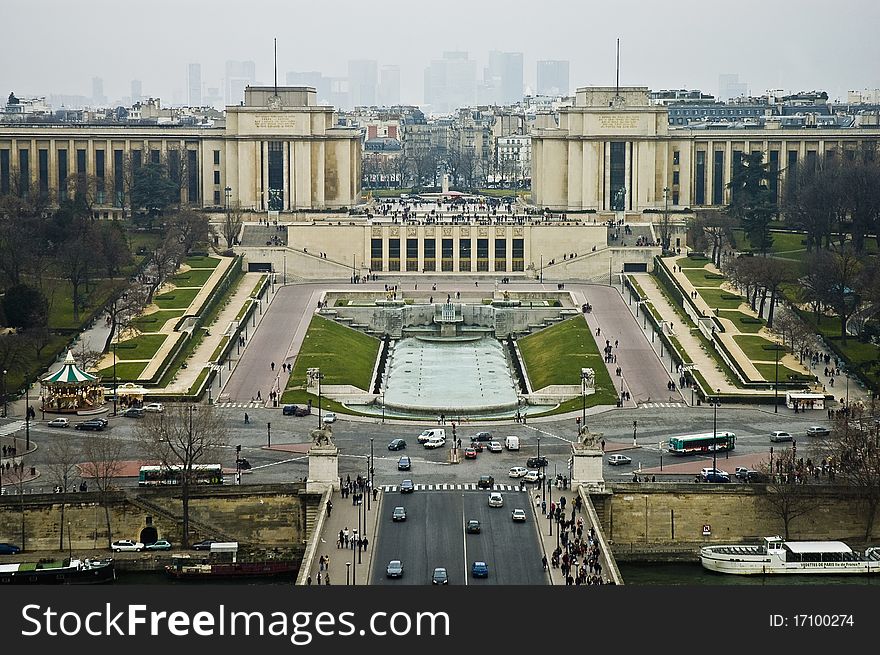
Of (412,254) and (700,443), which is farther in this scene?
(412,254)

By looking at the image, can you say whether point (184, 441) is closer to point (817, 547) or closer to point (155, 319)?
point (817, 547)

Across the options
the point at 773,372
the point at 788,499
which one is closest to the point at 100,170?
the point at 773,372

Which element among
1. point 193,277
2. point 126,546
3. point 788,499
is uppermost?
point 193,277

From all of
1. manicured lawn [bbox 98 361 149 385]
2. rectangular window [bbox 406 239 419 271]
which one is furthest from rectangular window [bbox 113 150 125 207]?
manicured lawn [bbox 98 361 149 385]

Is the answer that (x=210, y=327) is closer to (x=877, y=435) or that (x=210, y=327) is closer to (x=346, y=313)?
(x=346, y=313)

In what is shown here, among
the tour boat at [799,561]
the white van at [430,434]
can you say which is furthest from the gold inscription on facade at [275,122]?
the tour boat at [799,561]

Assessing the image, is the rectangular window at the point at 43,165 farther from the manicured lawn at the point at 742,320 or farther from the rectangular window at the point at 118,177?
the manicured lawn at the point at 742,320

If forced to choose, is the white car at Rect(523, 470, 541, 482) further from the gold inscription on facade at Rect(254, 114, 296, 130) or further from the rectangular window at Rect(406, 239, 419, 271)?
the gold inscription on facade at Rect(254, 114, 296, 130)
